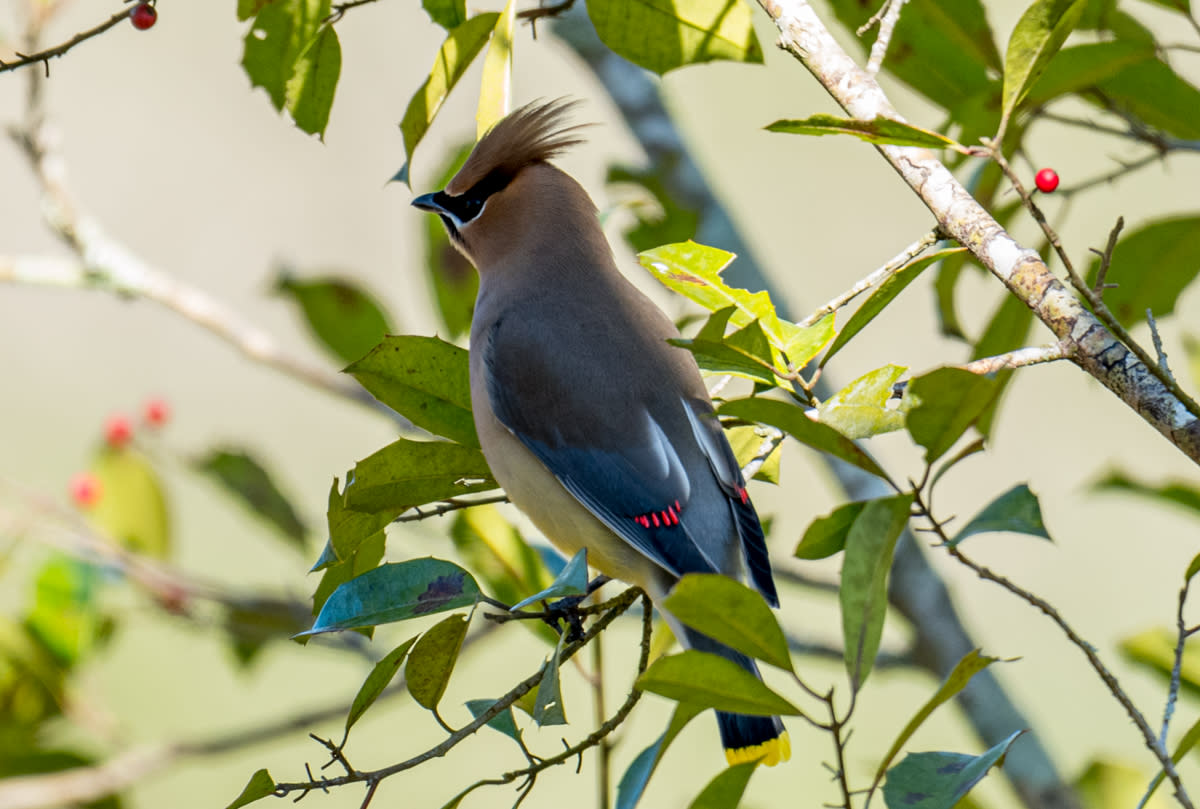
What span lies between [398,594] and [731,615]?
11.7 inches

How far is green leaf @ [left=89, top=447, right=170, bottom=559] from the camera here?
2.60m

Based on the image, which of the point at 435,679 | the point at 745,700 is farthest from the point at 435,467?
the point at 745,700

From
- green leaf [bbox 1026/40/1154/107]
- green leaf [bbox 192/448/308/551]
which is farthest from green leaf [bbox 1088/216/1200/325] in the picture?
green leaf [bbox 192/448/308/551]

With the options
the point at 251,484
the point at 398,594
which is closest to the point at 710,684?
the point at 398,594

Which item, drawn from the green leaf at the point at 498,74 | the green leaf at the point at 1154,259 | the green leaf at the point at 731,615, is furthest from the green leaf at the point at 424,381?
the green leaf at the point at 1154,259

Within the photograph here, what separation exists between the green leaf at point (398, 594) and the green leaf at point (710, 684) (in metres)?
0.21

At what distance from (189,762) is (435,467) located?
1.31 meters

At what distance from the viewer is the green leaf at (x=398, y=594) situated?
1017 mm

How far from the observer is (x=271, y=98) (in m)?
1.37

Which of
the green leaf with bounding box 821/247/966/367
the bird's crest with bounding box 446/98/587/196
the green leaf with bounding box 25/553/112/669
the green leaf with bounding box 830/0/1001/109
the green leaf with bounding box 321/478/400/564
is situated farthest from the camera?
the green leaf with bounding box 25/553/112/669

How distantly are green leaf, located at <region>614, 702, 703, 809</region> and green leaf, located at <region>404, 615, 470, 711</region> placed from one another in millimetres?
170

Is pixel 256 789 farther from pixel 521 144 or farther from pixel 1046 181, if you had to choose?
pixel 521 144

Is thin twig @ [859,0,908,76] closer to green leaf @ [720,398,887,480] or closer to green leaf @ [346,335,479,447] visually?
green leaf @ [720,398,887,480]

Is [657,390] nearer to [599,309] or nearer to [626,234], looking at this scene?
[599,309]
